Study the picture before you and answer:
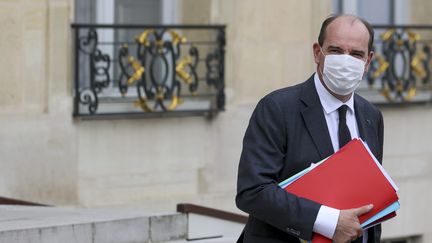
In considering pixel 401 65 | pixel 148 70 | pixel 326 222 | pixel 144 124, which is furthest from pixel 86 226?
pixel 401 65

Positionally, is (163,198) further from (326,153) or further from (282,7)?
(326,153)

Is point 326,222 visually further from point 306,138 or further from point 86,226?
point 86,226

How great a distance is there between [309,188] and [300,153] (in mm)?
120

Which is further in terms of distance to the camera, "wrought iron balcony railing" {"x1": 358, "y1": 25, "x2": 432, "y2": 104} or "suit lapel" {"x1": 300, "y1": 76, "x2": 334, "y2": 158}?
"wrought iron balcony railing" {"x1": 358, "y1": 25, "x2": 432, "y2": 104}

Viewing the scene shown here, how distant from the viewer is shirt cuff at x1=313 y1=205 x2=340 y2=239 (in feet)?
13.7

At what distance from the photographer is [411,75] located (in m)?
11.6

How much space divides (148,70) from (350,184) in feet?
18.4

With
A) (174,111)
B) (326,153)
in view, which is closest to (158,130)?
(174,111)

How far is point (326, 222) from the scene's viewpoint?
418 centimetres

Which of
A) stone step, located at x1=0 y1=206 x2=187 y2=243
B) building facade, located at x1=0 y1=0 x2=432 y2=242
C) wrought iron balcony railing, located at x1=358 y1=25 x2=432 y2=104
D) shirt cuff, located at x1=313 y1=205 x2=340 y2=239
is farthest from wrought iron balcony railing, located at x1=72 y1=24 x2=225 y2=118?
shirt cuff, located at x1=313 y1=205 x2=340 y2=239

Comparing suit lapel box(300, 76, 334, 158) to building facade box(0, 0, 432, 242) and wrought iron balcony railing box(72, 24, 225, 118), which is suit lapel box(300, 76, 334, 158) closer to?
building facade box(0, 0, 432, 242)

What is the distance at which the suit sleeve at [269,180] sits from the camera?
4.18 meters

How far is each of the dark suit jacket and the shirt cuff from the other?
0.06 feet

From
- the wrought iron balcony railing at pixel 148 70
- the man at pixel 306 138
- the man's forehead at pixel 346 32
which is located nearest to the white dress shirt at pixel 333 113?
the man at pixel 306 138
